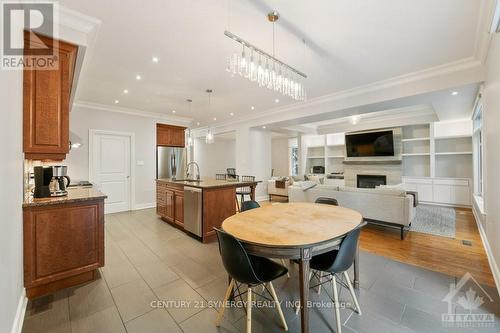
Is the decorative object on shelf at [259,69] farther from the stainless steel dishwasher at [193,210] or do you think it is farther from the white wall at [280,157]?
the white wall at [280,157]

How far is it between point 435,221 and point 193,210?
4.99 metres

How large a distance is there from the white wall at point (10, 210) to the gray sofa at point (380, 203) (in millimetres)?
4418

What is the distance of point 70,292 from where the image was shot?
2213 millimetres

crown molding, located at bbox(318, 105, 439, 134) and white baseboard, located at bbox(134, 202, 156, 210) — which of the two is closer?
white baseboard, located at bbox(134, 202, 156, 210)

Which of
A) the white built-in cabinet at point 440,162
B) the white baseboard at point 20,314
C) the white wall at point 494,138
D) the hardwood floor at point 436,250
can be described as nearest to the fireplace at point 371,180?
the white built-in cabinet at point 440,162

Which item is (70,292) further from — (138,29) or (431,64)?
(431,64)

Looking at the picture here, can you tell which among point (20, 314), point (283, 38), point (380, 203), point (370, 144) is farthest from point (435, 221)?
point (20, 314)

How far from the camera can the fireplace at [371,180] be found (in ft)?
23.0

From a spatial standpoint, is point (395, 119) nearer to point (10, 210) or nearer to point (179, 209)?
point (179, 209)

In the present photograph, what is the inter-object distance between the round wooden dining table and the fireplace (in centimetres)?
567

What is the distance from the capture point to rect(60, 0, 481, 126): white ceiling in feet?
7.14

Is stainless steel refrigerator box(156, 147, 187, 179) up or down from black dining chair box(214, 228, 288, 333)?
up

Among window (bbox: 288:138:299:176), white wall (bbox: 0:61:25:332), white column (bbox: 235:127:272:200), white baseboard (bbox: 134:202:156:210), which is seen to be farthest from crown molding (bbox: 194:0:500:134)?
window (bbox: 288:138:299:176)

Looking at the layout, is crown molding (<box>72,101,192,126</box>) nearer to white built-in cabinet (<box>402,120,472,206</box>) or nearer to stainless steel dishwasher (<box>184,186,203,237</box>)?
stainless steel dishwasher (<box>184,186,203,237</box>)
